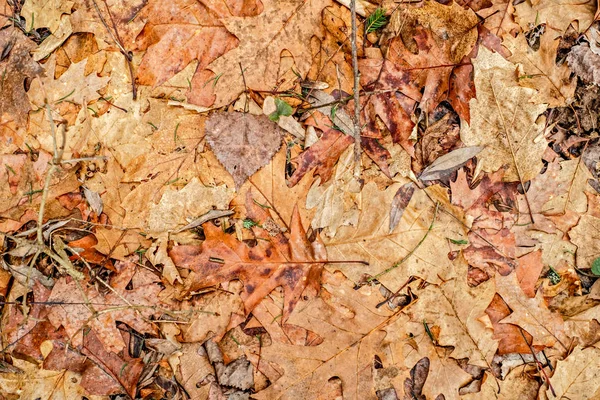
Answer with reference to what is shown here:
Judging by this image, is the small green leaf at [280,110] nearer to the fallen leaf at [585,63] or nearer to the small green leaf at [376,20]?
the small green leaf at [376,20]

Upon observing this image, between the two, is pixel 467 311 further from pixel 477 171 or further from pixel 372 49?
pixel 372 49

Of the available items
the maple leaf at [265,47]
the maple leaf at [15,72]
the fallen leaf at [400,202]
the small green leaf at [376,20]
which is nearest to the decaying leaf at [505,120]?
the fallen leaf at [400,202]

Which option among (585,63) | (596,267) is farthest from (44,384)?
(585,63)

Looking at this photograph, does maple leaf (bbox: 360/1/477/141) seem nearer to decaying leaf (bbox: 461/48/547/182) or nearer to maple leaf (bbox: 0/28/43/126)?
decaying leaf (bbox: 461/48/547/182)

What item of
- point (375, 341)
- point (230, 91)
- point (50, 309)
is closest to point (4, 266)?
point (50, 309)

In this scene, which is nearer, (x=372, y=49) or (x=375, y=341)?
(x=375, y=341)

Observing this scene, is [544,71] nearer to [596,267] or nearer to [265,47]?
[596,267]

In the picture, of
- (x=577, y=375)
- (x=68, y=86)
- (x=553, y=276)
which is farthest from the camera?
(x=68, y=86)

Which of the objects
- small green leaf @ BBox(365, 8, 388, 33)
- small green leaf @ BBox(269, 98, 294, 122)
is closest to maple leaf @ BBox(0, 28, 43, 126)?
small green leaf @ BBox(269, 98, 294, 122)
